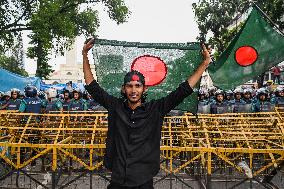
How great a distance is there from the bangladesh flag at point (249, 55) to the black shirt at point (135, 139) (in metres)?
5.22

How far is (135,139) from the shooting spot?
12.0 ft

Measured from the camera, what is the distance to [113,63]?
5.51m

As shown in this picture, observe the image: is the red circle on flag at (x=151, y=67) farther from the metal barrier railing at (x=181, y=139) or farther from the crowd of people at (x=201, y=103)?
the crowd of people at (x=201, y=103)

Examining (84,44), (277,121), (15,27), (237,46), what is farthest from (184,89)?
(15,27)

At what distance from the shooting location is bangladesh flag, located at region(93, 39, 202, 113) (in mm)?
5289

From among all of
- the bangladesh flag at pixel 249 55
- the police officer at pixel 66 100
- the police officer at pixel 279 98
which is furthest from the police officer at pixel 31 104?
the police officer at pixel 279 98

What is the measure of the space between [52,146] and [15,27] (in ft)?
87.1

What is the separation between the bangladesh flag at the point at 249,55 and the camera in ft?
28.6

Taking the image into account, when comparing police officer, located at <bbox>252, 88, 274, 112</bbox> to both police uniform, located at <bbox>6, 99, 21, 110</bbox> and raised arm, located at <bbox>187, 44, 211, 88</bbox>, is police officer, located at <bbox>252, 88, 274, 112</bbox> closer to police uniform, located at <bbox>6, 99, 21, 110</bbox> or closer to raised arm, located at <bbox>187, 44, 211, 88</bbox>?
police uniform, located at <bbox>6, 99, 21, 110</bbox>

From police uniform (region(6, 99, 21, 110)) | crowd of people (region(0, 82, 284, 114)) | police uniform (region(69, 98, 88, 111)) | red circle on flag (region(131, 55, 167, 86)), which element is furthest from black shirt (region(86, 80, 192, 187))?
police uniform (region(69, 98, 88, 111))

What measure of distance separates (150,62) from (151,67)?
0.09m

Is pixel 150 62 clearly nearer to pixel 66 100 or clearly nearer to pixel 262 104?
pixel 66 100

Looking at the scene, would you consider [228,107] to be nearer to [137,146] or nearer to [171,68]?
[171,68]

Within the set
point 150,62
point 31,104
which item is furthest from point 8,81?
point 150,62
